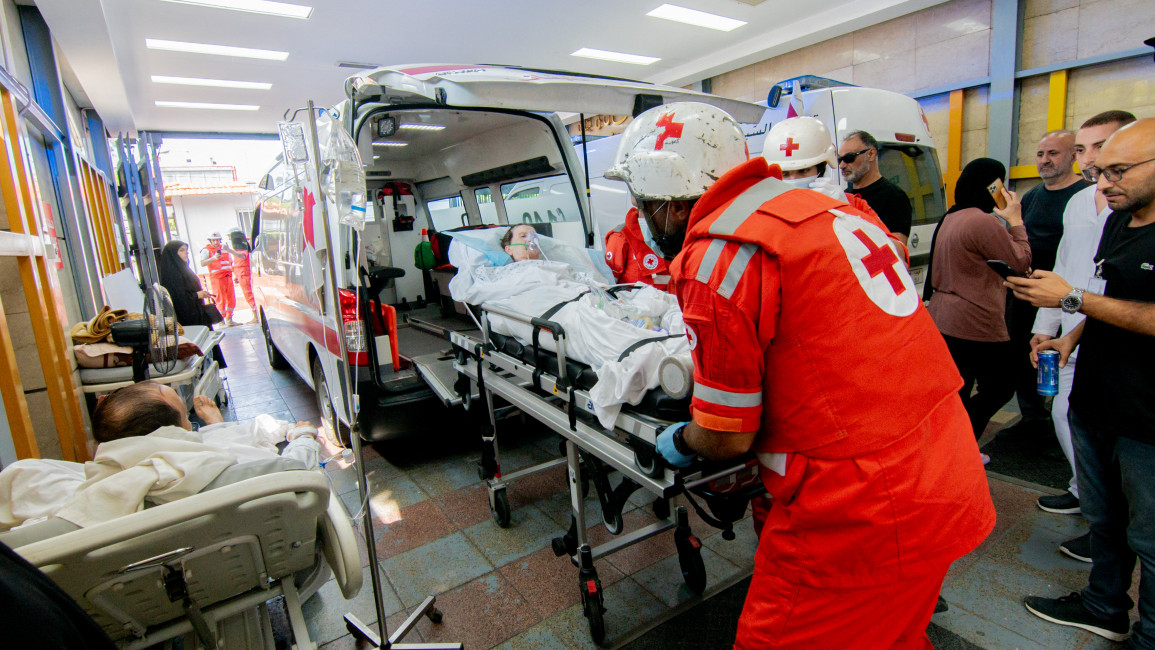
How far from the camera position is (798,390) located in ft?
4.34

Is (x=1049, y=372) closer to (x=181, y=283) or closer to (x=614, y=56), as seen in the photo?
(x=181, y=283)

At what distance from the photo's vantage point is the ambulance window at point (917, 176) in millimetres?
5137

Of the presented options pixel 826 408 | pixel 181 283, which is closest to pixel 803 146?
pixel 826 408

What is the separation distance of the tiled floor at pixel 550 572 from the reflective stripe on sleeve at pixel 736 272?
5.58ft

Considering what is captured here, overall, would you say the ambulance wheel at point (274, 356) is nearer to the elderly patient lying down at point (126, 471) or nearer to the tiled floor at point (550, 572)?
the tiled floor at point (550, 572)

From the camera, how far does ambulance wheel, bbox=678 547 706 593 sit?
250 cm

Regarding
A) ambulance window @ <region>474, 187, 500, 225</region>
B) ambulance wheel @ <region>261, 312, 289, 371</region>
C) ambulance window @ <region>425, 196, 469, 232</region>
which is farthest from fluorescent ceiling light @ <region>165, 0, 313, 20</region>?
ambulance wheel @ <region>261, 312, 289, 371</region>

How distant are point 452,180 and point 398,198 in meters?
0.97

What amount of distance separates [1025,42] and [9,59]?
9.70 metres

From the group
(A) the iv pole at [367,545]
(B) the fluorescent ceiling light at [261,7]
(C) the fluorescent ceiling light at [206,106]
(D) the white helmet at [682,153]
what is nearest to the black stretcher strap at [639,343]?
(D) the white helmet at [682,153]

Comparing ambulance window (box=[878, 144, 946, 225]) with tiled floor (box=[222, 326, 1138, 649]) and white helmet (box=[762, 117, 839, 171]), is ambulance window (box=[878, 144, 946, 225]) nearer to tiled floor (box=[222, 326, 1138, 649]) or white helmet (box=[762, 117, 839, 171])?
white helmet (box=[762, 117, 839, 171])

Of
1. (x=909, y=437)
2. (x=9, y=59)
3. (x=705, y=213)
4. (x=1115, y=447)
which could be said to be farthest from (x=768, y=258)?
(x=9, y=59)

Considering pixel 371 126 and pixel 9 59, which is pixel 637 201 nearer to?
→ pixel 371 126

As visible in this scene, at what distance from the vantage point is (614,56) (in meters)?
10.3
